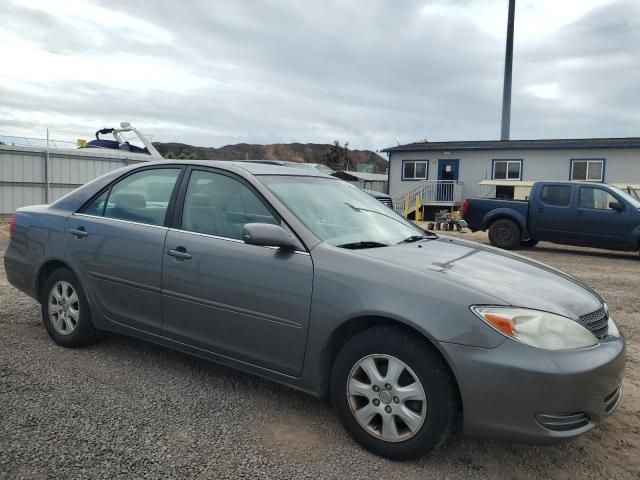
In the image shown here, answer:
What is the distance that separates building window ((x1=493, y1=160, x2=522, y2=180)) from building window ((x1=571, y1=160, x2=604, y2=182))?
92.1 inches

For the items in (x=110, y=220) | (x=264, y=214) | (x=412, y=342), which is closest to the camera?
(x=412, y=342)

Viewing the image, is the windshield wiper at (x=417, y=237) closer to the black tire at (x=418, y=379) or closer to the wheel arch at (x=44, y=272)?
the black tire at (x=418, y=379)

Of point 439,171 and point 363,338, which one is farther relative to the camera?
point 439,171

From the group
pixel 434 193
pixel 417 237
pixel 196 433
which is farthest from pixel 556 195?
pixel 434 193

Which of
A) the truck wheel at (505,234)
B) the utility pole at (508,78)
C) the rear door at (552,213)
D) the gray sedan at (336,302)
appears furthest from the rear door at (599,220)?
the utility pole at (508,78)

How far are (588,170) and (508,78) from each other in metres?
17.2

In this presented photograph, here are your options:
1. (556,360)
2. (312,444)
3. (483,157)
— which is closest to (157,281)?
(312,444)

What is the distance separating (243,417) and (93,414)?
2.91 ft

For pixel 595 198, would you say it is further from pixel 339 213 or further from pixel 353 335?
pixel 353 335

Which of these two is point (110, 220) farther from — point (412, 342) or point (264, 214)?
point (412, 342)

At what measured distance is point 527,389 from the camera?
2.47 meters

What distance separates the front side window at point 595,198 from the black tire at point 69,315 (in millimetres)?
11095

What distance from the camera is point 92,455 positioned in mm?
2750

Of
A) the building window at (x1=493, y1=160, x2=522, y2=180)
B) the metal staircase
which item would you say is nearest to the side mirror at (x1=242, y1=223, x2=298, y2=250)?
the metal staircase
